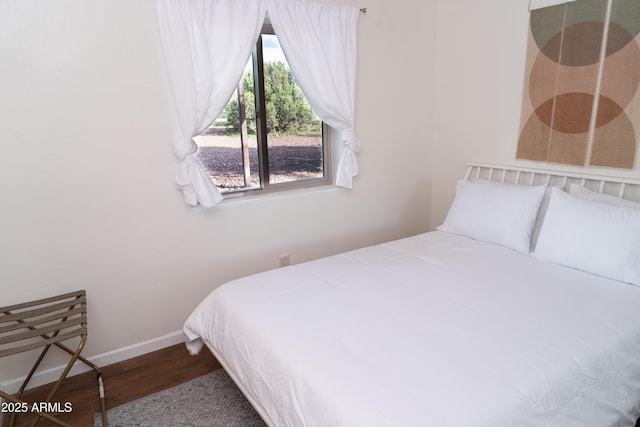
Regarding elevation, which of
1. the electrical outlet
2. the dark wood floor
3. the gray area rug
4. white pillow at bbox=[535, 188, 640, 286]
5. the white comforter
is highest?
white pillow at bbox=[535, 188, 640, 286]

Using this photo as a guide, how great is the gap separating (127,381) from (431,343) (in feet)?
5.56

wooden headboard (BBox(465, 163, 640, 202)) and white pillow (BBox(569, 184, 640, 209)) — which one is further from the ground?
wooden headboard (BBox(465, 163, 640, 202))

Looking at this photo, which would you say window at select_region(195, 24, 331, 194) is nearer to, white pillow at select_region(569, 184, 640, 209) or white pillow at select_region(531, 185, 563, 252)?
white pillow at select_region(531, 185, 563, 252)

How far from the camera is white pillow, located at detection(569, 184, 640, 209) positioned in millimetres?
2082

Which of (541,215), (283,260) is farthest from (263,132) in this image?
(541,215)

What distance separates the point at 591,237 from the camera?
2021 mm

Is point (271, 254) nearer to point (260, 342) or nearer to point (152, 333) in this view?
point (152, 333)

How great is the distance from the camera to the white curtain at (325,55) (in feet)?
8.18

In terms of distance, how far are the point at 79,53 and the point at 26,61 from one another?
0.76ft

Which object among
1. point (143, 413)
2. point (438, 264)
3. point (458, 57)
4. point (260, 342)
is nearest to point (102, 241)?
point (143, 413)

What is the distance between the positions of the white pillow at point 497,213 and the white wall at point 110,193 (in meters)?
0.96

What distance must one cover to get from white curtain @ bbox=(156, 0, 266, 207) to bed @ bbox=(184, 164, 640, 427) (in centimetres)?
74

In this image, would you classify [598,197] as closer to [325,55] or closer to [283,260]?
[325,55]

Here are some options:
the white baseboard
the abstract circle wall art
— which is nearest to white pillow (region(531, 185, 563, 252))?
the abstract circle wall art
